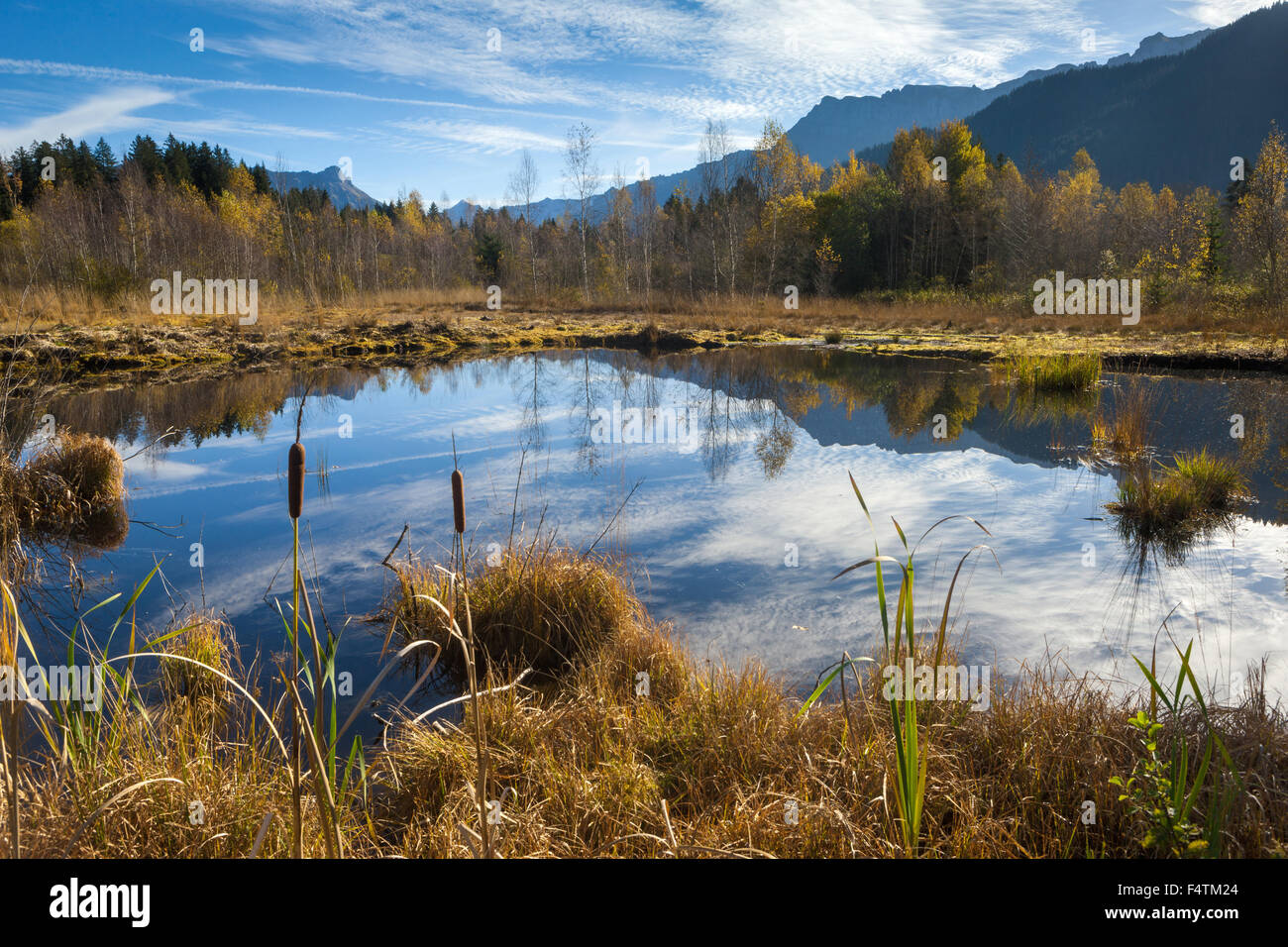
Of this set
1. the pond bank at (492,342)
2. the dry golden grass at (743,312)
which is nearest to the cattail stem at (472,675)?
the pond bank at (492,342)

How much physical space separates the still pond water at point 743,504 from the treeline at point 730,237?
1351 cm

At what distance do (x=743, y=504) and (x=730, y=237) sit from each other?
22.5 meters

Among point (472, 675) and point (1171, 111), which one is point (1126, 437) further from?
point (1171, 111)

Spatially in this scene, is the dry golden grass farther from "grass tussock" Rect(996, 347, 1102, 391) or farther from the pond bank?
"grass tussock" Rect(996, 347, 1102, 391)

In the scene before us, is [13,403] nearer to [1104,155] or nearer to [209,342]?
[209,342]

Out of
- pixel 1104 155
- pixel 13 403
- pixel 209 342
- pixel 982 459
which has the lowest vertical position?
pixel 982 459

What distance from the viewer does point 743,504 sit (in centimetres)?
672

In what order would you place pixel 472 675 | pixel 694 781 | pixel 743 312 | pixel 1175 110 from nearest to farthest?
pixel 472 675, pixel 694 781, pixel 743 312, pixel 1175 110

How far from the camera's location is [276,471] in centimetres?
803

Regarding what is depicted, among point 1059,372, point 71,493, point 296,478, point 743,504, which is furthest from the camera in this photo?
point 1059,372

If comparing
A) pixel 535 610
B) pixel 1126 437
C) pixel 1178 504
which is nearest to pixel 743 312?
pixel 1126 437

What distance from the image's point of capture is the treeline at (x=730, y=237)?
2609 centimetres

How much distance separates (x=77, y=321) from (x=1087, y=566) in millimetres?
20725
